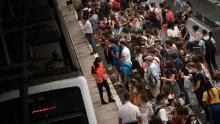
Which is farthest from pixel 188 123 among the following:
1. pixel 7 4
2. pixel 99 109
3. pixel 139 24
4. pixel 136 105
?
pixel 139 24

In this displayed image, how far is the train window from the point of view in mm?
9000

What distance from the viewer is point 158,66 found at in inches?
594

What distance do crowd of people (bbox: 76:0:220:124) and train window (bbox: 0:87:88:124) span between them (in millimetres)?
2091

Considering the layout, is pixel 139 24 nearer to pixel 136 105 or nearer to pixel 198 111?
pixel 198 111

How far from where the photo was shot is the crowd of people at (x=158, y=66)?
1209cm

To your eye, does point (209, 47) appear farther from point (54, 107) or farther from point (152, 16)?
point (54, 107)

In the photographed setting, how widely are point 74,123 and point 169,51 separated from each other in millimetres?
7572

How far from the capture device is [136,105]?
12.8 meters

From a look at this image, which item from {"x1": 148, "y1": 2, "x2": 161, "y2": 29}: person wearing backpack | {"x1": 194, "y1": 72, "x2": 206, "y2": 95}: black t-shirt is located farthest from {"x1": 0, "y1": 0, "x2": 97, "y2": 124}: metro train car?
{"x1": 148, "y1": 2, "x2": 161, "y2": 29}: person wearing backpack

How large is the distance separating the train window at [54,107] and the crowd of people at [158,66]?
209 cm

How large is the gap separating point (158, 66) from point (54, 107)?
6391mm

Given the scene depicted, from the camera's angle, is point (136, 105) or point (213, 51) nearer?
point (136, 105)

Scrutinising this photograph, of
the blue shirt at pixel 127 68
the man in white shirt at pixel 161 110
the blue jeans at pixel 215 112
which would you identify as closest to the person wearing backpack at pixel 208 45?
the blue shirt at pixel 127 68

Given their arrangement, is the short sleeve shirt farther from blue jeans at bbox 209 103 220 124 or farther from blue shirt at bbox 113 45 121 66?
blue shirt at bbox 113 45 121 66
